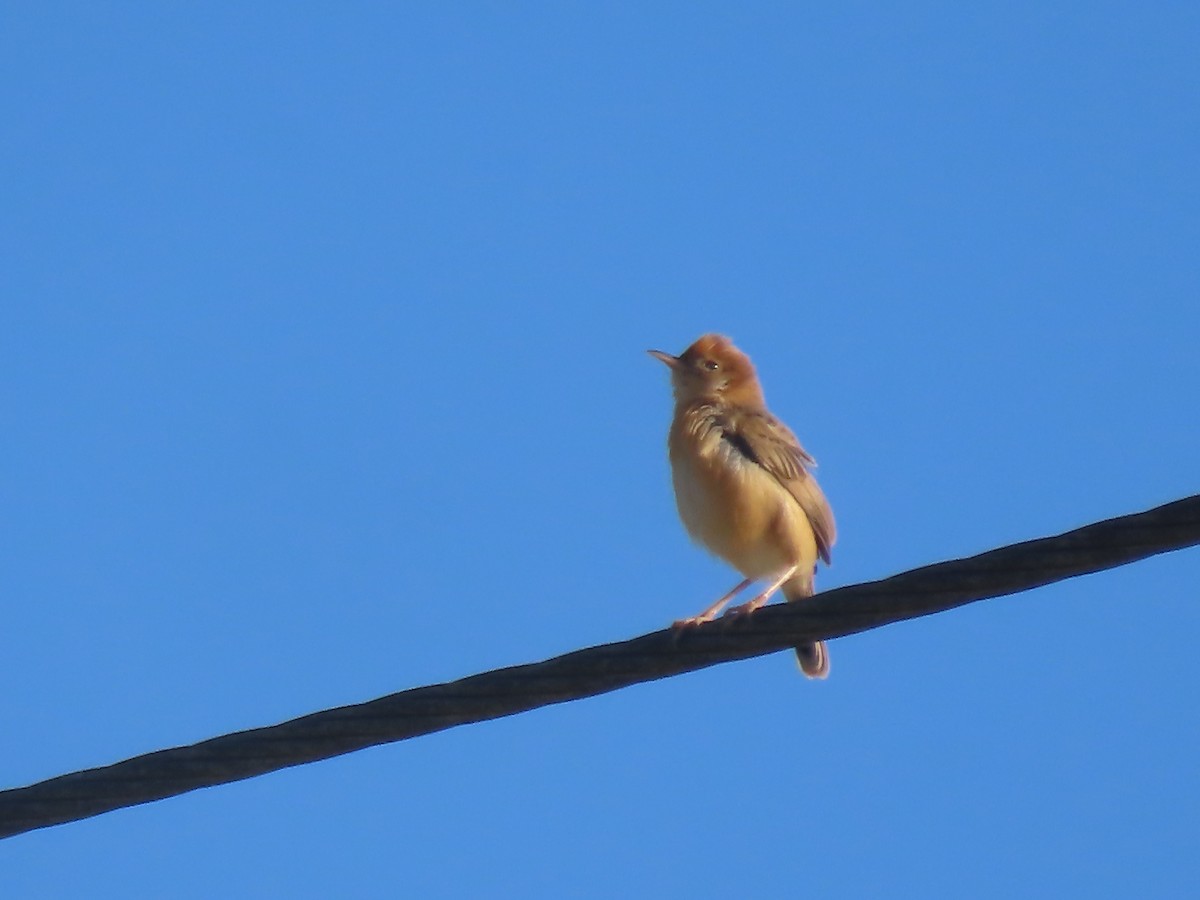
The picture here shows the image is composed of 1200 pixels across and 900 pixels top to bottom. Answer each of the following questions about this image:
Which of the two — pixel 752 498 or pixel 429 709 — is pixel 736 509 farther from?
pixel 429 709

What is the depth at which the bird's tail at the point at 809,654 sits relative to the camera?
9094 millimetres

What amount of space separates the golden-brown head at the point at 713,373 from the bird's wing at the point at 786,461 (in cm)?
49

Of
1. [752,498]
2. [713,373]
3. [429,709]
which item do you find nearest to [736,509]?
→ [752,498]

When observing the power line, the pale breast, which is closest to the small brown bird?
the pale breast

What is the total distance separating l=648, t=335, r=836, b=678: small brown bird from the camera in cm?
867

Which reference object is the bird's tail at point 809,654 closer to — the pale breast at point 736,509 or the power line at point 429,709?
the pale breast at point 736,509

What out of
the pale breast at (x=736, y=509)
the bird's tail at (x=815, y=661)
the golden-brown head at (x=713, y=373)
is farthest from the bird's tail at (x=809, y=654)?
the golden-brown head at (x=713, y=373)

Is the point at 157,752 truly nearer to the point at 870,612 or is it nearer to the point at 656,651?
the point at 656,651

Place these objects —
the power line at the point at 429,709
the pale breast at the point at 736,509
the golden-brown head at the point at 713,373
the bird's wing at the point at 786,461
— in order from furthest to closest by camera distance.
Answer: the golden-brown head at the point at 713,373
the bird's wing at the point at 786,461
the pale breast at the point at 736,509
the power line at the point at 429,709

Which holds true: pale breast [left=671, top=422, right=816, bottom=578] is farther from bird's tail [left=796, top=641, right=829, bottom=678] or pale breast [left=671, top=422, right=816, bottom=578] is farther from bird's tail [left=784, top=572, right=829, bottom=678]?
bird's tail [left=796, top=641, right=829, bottom=678]

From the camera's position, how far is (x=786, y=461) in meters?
8.95

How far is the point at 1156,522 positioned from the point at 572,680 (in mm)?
1696

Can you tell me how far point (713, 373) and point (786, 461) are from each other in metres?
1.08

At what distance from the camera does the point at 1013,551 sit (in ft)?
15.0
